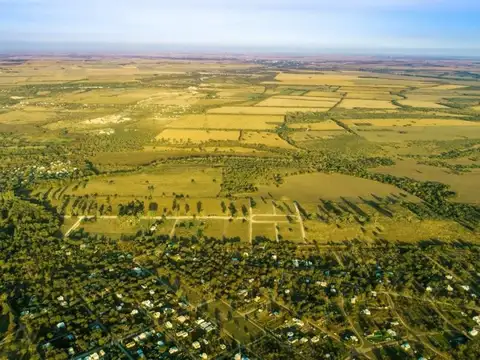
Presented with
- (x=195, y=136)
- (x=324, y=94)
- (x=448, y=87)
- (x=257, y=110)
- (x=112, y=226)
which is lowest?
(x=112, y=226)

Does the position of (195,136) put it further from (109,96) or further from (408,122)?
(109,96)

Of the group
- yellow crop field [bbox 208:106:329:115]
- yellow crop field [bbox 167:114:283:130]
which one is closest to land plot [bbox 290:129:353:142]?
yellow crop field [bbox 167:114:283:130]

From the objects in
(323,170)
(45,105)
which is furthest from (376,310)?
(45,105)

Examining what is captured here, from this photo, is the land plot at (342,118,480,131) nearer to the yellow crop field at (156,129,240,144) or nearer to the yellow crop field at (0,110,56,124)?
the yellow crop field at (156,129,240,144)

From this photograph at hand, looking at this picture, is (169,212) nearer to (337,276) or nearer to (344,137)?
(337,276)

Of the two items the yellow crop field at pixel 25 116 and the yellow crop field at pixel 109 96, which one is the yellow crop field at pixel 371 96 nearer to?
the yellow crop field at pixel 109 96

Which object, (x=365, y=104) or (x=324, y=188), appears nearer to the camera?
(x=324, y=188)

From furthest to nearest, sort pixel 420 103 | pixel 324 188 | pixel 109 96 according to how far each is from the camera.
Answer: pixel 109 96 → pixel 420 103 → pixel 324 188

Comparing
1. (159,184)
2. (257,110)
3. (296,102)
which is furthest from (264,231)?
(296,102)
